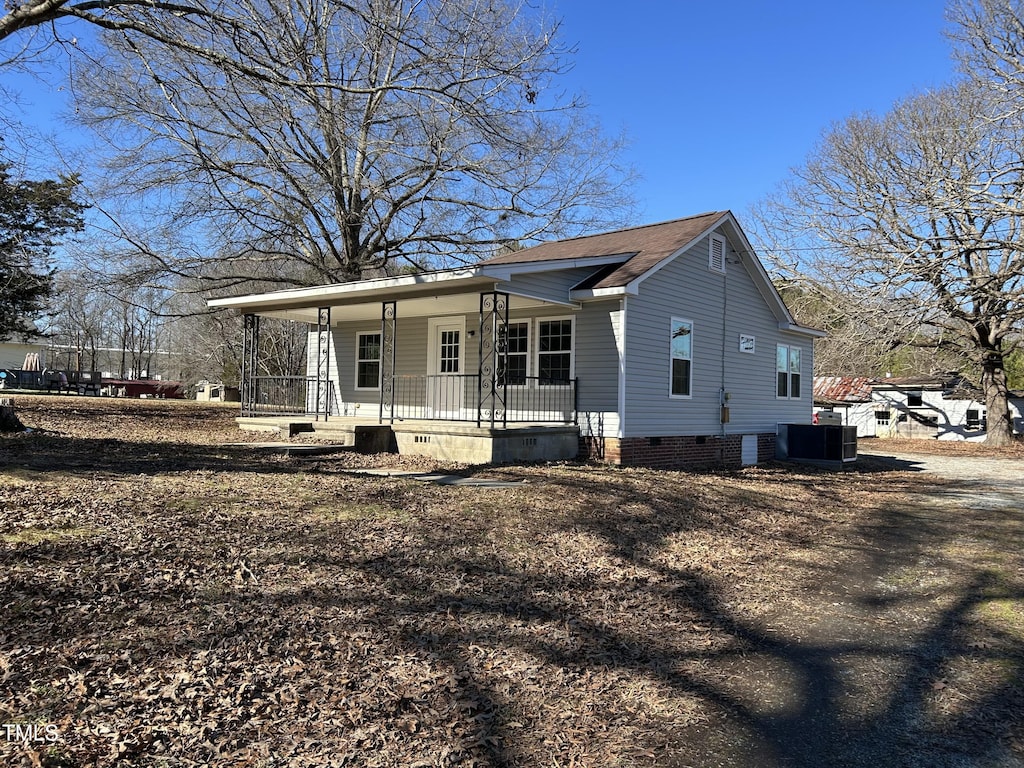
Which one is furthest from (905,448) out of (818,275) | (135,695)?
(135,695)

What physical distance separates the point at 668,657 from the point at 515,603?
46.6 inches

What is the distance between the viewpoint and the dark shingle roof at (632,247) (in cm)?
1302

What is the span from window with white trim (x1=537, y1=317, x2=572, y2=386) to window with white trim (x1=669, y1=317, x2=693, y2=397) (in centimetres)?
214

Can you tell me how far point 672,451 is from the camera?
14.2 m

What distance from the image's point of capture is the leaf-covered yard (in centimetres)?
324

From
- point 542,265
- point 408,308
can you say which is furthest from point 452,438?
point 408,308

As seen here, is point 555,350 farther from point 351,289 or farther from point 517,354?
point 351,289

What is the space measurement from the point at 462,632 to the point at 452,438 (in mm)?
7480

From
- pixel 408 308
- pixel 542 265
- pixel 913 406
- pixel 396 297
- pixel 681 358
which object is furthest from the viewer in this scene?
Result: pixel 913 406

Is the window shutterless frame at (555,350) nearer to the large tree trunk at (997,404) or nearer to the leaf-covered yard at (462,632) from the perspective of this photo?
the leaf-covered yard at (462,632)

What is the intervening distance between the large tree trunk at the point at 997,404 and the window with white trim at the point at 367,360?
22259 millimetres

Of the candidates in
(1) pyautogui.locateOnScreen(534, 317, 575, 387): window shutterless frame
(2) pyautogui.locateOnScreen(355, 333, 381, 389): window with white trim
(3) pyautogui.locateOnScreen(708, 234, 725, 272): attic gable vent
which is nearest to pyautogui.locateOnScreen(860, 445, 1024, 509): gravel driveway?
(3) pyautogui.locateOnScreen(708, 234, 725, 272): attic gable vent

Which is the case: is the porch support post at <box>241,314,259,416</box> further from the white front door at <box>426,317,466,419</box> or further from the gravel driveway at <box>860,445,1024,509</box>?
the gravel driveway at <box>860,445,1024,509</box>

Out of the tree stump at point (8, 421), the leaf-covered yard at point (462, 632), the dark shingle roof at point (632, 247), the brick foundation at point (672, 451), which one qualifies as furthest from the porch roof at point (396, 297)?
the tree stump at point (8, 421)
